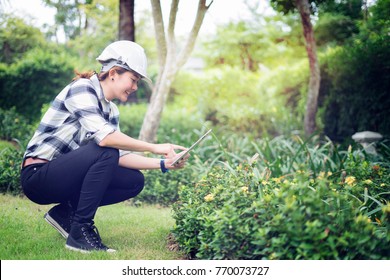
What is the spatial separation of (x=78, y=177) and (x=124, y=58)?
792 millimetres

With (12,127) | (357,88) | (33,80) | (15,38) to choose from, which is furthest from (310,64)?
(33,80)

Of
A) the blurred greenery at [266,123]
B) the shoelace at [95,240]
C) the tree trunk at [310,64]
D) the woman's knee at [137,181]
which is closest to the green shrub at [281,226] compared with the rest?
the blurred greenery at [266,123]

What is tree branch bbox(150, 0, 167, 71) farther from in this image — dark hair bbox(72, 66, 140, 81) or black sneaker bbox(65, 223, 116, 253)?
black sneaker bbox(65, 223, 116, 253)

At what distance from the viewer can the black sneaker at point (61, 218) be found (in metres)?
3.04

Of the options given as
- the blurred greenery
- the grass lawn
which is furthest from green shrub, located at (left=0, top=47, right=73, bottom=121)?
the grass lawn

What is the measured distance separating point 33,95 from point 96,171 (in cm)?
508

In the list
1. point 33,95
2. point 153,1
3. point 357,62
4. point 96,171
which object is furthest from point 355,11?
point 96,171

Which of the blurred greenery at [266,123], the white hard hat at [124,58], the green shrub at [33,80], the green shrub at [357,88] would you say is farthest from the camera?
the green shrub at [33,80]

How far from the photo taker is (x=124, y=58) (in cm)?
286

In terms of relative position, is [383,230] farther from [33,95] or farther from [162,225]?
[33,95]

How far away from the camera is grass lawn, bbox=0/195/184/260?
8.80 feet

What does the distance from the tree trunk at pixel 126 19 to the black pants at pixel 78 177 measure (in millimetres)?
4107

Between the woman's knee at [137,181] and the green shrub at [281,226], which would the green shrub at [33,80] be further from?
the green shrub at [281,226]

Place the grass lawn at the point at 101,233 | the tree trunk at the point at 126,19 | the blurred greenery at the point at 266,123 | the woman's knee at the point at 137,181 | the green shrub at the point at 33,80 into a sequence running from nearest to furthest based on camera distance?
the blurred greenery at the point at 266,123
the grass lawn at the point at 101,233
the woman's knee at the point at 137,181
the tree trunk at the point at 126,19
the green shrub at the point at 33,80
